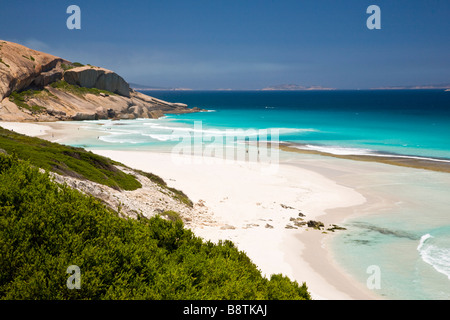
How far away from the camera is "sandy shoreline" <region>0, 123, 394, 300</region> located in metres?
14.4

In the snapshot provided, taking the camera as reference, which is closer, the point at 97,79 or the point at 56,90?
the point at 56,90

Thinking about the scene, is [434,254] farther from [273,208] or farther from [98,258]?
[98,258]

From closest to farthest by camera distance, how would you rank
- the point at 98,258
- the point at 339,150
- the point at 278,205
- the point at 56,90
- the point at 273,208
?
the point at 98,258
the point at 273,208
the point at 278,205
the point at 339,150
the point at 56,90

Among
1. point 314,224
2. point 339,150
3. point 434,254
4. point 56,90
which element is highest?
point 56,90

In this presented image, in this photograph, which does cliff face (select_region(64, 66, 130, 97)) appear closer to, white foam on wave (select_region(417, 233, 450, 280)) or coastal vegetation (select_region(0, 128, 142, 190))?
coastal vegetation (select_region(0, 128, 142, 190))

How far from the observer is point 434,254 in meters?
16.0

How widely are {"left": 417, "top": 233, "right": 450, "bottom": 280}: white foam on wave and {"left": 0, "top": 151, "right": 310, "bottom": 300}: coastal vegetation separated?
934cm

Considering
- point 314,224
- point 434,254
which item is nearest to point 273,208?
point 314,224

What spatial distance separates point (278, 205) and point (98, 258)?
1715 cm

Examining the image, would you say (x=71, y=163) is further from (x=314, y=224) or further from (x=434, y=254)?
(x=434, y=254)

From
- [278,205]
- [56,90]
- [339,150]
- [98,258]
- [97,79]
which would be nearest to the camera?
[98,258]

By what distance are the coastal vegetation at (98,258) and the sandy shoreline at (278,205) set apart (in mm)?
5177

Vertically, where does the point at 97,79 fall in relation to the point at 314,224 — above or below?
above
